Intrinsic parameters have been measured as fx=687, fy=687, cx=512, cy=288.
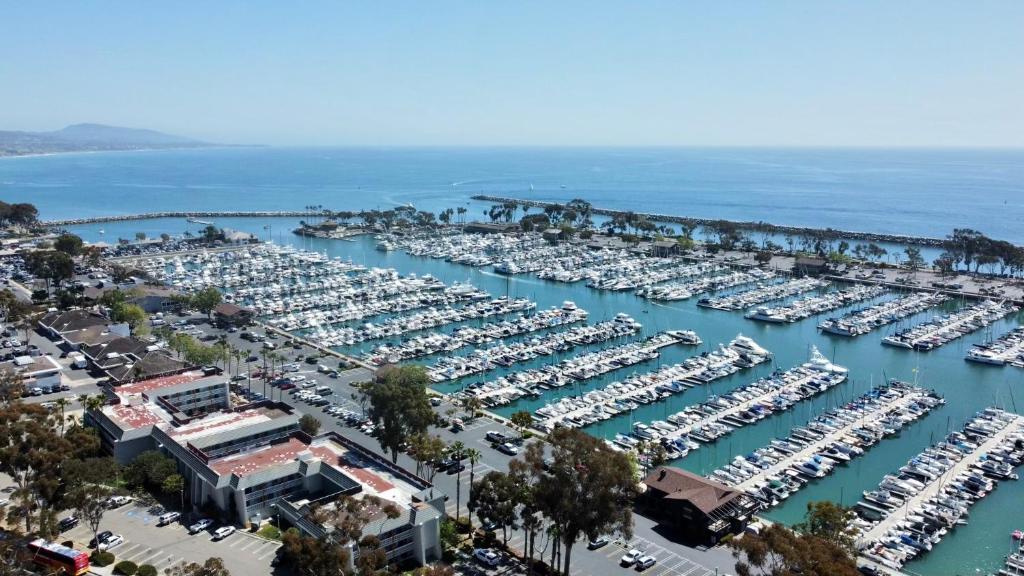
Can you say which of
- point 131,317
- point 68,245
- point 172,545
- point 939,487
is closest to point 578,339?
point 939,487

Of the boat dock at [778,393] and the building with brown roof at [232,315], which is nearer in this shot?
the boat dock at [778,393]

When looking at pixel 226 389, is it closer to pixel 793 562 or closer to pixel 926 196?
pixel 793 562

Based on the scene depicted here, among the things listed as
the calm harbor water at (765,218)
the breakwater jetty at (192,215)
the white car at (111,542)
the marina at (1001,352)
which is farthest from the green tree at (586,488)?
the breakwater jetty at (192,215)

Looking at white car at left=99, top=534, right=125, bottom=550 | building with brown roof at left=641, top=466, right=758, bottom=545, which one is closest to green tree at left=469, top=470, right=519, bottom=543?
building with brown roof at left=641, top=466, right=758, bottom=545

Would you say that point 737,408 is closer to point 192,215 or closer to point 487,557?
point 487,557

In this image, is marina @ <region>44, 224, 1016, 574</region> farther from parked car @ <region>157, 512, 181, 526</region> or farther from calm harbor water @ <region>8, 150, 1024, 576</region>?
parked car @ <region>157, 512, 181, 526</region>

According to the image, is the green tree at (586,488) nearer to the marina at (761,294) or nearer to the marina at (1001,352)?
the marina at (1001,352)
